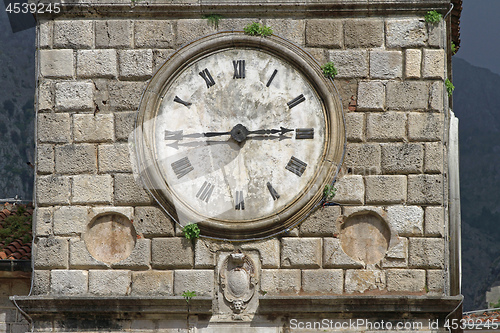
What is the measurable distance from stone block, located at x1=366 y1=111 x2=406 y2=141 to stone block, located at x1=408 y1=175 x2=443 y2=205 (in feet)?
1.70

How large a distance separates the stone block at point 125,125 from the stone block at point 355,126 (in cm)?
247

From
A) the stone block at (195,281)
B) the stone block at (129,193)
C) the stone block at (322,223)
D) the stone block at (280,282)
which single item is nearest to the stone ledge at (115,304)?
the stone block at (195,281)

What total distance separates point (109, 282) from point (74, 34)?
2.96 metres

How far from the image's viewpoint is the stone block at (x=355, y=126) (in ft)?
30.9

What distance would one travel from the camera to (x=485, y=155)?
3309 centimetres

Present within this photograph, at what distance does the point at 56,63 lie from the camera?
9.66m

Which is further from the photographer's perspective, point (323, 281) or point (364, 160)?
point (364, 160)

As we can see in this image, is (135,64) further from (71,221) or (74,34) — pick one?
(71,221)

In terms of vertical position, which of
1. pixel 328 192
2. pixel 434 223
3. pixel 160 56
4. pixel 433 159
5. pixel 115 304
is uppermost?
pixel 160 56

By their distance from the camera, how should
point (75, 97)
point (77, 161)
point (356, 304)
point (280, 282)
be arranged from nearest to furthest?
point (356, 304)
point (280, 282)
point (77, 161)
point (75, 97)

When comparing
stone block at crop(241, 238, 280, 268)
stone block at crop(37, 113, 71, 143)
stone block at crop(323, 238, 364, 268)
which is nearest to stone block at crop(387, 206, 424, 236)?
stone block at crop(323, 238, 364, 268)

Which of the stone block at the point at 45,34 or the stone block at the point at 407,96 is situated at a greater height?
the stone block at the point at 45,34

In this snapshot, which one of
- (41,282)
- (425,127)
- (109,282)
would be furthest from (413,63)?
(41,282)

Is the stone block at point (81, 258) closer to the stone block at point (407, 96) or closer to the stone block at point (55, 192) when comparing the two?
the stone block at point (55, 192)
